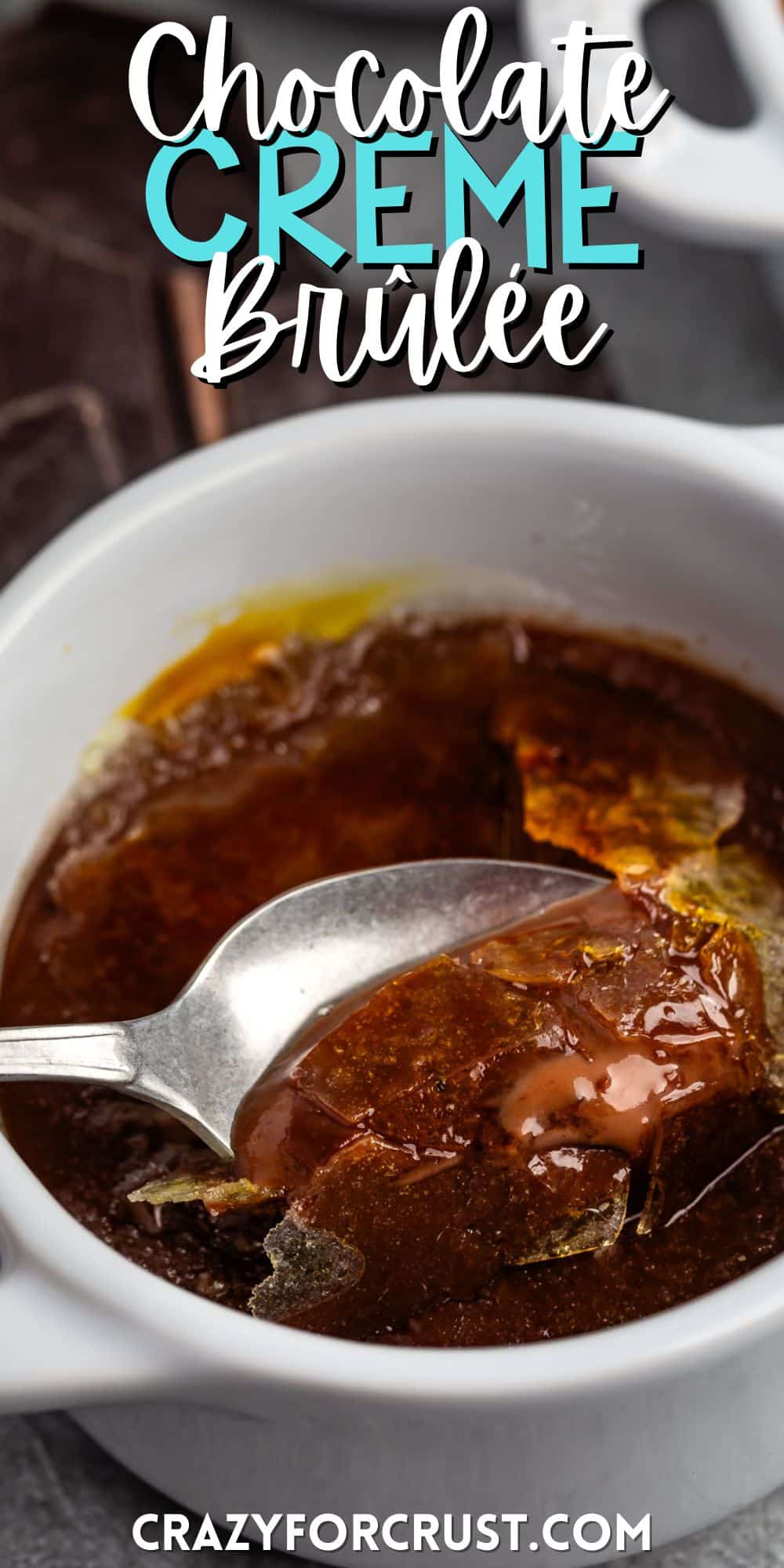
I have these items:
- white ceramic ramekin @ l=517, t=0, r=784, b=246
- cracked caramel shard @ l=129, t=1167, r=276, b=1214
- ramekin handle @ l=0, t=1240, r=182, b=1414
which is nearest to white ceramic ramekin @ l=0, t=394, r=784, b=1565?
ramekin handle @ l=0, t=1240, r=182, b=1414

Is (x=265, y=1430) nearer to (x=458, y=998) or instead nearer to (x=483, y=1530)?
(x=483, y=1530)

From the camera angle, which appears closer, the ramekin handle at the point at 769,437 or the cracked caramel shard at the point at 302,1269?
the cracked caramel shard at the point at 302,1269

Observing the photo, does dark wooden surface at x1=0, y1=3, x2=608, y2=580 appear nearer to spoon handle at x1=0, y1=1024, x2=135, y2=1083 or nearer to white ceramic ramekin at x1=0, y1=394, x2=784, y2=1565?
white ceramic ramekin at x1=0, y1=394, x2=784, y2=1565

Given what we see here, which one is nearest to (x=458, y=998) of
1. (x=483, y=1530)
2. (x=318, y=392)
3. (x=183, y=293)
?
(x=483, y=1530)

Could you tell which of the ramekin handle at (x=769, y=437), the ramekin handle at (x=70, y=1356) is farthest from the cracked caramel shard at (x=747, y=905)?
the ramekin handle at (x=70, y=1356)

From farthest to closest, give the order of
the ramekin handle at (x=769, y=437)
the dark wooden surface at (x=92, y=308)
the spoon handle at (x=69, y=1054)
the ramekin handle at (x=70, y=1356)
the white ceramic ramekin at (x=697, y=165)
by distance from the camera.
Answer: the dark wooden surface at (x=92, y=308) < the white ceramic ramekin at (x=697, y=165) < the ramekin handle at (x=769, y=437) < the spoon handle at (x=69, y=1054) < the ramekin handle at (x=70, y=1356)

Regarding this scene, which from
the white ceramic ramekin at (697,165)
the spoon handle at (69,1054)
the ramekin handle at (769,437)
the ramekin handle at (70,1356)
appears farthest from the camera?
the white ceramic ramekin at (697,165)

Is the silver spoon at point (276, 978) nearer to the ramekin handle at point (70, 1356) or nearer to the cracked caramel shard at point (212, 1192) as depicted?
the cracked caramel shard at point (212, 1192)
